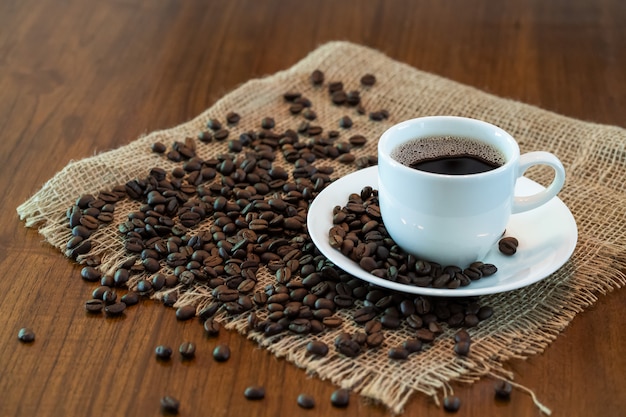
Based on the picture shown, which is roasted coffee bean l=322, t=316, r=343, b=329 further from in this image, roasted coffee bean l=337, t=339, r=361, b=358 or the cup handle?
the cup handle

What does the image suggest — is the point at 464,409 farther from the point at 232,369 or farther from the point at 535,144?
the point at 535,144

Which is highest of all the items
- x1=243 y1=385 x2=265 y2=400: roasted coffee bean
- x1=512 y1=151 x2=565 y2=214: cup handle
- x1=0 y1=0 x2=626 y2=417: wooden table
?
x1=512 y1=151 x2=565 y2=214: cup handle

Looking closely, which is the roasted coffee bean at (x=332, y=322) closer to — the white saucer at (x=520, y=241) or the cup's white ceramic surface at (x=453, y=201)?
the white saucer at (x=520, y=241)

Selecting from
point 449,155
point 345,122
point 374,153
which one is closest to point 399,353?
point 449,155

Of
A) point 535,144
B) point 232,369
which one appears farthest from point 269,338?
point 535,144

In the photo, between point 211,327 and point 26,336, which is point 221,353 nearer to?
point 211,327

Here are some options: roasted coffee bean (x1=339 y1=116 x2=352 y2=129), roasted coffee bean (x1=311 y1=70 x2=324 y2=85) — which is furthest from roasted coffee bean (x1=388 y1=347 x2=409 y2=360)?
roasted coffee bean (x1=311 y1=70 x2=324 y2=85)
